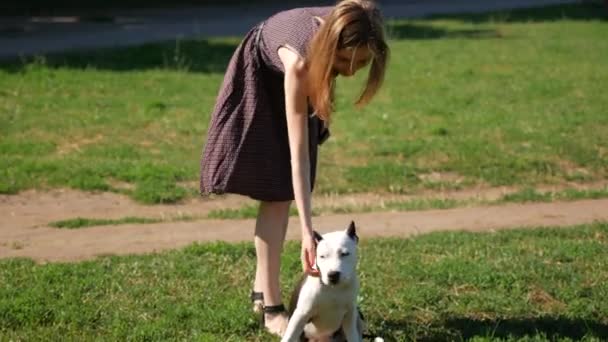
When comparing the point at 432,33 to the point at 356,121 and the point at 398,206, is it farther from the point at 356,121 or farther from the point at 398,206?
the point at 398,206

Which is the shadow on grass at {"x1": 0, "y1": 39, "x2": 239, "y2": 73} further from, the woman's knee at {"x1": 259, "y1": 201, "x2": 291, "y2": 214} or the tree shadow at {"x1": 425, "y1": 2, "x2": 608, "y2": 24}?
the woman's knee at {"x1": 259, "y1": 201, "x2": 291, "y2": 214}

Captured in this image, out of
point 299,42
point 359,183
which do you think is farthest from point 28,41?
point 299,42

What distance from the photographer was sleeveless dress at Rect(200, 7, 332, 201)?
15.9 ft

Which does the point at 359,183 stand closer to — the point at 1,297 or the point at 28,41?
the point at 1,297

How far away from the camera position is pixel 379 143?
10.3m

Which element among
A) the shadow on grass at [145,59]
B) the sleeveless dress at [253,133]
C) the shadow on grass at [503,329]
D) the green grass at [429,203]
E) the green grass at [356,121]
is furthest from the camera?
the shadow on grass at [145,59]

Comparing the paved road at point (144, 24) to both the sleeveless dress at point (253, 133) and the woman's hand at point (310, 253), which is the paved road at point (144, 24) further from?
the woman's hand at point (310, 253)

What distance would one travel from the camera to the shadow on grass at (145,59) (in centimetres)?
1432

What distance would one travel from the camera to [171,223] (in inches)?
305

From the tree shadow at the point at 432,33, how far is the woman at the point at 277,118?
1392 cm

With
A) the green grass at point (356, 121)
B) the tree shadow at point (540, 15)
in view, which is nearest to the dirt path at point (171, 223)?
the green grass at point (356, 121)

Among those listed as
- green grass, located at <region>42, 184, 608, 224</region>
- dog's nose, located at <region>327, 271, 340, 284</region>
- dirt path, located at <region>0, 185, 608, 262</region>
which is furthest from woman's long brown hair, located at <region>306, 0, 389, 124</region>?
green grass, located at <region>42, 184, 608, 224</region>

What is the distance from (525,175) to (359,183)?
1424 millimetres

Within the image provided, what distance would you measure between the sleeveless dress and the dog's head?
55 centimetres
